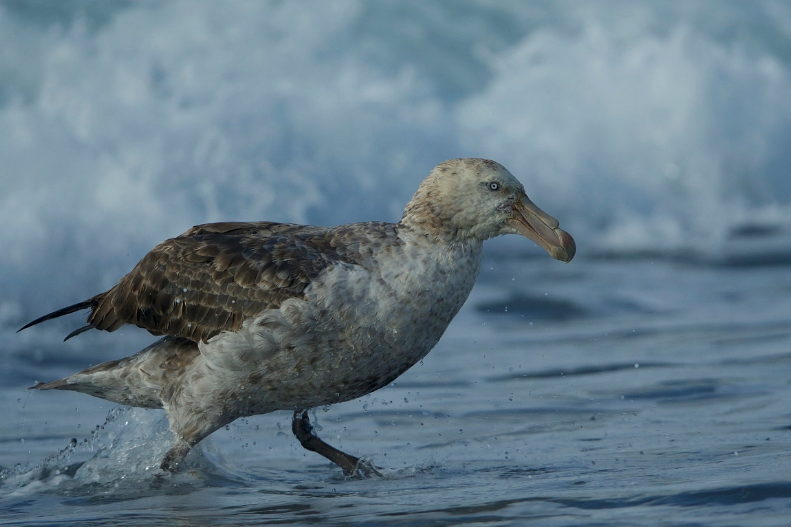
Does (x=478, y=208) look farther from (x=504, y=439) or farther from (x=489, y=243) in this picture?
(x=489, y=243)

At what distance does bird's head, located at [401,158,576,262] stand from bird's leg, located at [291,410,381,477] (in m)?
1.18

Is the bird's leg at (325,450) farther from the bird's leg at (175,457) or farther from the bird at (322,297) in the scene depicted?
the bird's leg at (175,457)

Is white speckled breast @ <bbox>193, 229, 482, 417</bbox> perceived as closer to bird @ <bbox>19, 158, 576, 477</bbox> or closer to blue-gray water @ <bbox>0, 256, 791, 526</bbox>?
bird @ <bbox>19, 158, 576, 477</bbox>

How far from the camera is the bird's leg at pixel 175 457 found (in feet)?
18.7

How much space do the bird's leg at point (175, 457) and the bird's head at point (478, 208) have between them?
4.80 ft

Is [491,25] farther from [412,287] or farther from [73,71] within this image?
[412,287]

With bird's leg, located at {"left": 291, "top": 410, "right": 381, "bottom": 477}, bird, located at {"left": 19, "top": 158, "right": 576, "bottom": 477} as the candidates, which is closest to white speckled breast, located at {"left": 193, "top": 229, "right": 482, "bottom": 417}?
bird, located at {"left": 19, "top": 158, "right": 576, "bottom": 477}

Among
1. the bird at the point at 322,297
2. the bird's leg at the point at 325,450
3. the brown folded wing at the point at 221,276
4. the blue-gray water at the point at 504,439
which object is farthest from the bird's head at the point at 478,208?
the bird's leg at the point at 325,450

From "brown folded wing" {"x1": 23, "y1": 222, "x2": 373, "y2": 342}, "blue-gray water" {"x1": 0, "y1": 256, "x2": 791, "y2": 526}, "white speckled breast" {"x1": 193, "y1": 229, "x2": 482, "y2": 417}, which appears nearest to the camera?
"blue-gray water" {"x1": 0, "y1": 256, "x2": 791, "y2": 526}

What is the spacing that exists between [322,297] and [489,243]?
7.63 m

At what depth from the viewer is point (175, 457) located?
5715 millimetres

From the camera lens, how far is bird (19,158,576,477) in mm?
5285

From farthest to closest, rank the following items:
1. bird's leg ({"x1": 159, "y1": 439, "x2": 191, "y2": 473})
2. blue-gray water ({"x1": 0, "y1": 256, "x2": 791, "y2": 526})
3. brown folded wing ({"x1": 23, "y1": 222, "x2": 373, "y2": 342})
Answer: bird's leg ({"x1": 159, "y1": 439, "x2": 191, "y2": 473}) < brown folded wing ({"x1": 23, "y1": 222, "x2": 373, "y2": 342}) < blue-gray water ({"x1": 0, "y1": 256, "x2": 791, "y2": 526})

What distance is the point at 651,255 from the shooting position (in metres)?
12.9
